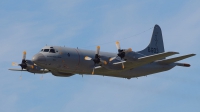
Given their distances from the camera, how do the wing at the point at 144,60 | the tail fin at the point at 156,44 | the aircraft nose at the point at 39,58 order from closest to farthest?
the wing at the point at 144,60 < the aircraft nose at the point at 39,58 < the tail fin at the point at 156,44

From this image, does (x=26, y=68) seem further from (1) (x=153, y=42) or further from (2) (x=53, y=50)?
(1) (x=153, y=42)

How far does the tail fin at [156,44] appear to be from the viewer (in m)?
62.1

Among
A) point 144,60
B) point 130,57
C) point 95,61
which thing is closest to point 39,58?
point 95,61

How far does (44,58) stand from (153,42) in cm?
1731

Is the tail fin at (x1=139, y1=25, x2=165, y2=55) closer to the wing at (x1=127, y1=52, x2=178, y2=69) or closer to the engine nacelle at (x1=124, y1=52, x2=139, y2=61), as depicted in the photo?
the wing at (x1=127, y1=52, x2=178, y2=69)

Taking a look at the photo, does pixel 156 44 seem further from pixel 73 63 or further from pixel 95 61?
pixel 73 63

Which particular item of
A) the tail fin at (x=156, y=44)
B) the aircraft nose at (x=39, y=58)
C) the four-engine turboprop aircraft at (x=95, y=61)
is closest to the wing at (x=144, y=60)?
the four-engine turboprop aircraft at (x=95, y=61)

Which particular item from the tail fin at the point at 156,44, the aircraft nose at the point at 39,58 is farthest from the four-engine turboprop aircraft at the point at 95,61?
the tail fin at the point at 156,44

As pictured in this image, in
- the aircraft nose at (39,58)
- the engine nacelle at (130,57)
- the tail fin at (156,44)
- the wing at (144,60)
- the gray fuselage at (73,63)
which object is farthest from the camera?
the tail fin at (156,44)

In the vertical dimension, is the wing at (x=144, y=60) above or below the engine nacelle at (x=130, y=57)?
below

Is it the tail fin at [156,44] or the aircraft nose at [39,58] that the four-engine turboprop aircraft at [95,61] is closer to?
the aircraft nose at [39,58]

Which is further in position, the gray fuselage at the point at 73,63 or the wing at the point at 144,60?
the gray fuselage at the point at 73,63

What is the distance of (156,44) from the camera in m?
63.1

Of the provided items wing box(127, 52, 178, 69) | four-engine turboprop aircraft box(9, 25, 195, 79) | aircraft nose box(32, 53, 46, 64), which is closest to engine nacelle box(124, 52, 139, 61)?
four-engine turboprop aircraft box(9, 25, 195, 79)
